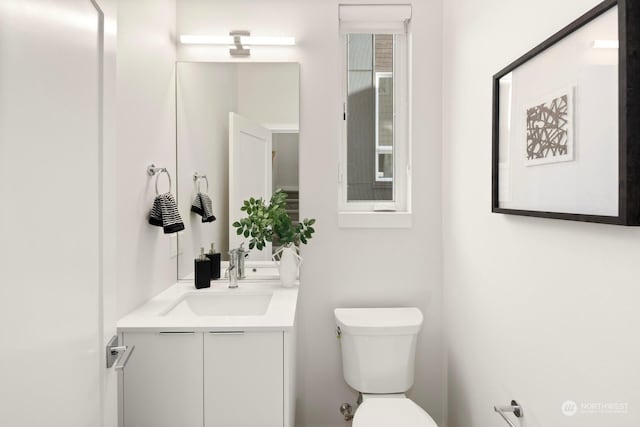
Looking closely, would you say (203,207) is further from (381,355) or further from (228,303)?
(381,355)

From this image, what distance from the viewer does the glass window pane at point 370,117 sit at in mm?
2109

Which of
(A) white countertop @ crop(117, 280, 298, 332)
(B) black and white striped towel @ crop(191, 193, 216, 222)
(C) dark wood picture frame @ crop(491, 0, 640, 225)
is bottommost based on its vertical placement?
(A) white countertop @ crop(117, 280, 298, 332)

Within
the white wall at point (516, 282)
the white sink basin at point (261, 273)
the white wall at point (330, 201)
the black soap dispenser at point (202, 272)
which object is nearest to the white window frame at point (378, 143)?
the white wall at point (330, 201)

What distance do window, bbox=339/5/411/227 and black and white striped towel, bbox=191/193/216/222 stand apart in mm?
670

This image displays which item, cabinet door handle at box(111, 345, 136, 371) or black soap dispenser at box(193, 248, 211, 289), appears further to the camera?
black soap dispenser at box(193, 248, 211, 289)

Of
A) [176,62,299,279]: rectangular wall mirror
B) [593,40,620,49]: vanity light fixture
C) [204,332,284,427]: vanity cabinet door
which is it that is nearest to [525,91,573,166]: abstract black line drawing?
[593,40,620,49]: vanity light fixture

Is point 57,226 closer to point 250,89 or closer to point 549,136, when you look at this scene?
point 549,136

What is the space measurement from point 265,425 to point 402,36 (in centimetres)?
191

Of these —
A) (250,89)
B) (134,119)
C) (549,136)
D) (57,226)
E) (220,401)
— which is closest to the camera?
(57,226)

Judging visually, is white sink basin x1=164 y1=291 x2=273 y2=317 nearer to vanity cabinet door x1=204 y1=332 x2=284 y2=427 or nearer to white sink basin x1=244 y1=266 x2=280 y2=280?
white sink basin x1=244 y1=266 x2=280 y2=280

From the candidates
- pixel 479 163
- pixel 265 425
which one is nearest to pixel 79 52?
pixel 265 425

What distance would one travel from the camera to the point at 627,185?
769 mm

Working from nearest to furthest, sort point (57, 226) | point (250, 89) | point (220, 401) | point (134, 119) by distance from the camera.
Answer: point (57, 226)
point (220, 401)
point (134, 119)
point (250, 89)

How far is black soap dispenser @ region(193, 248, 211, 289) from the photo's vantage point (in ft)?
6.05
